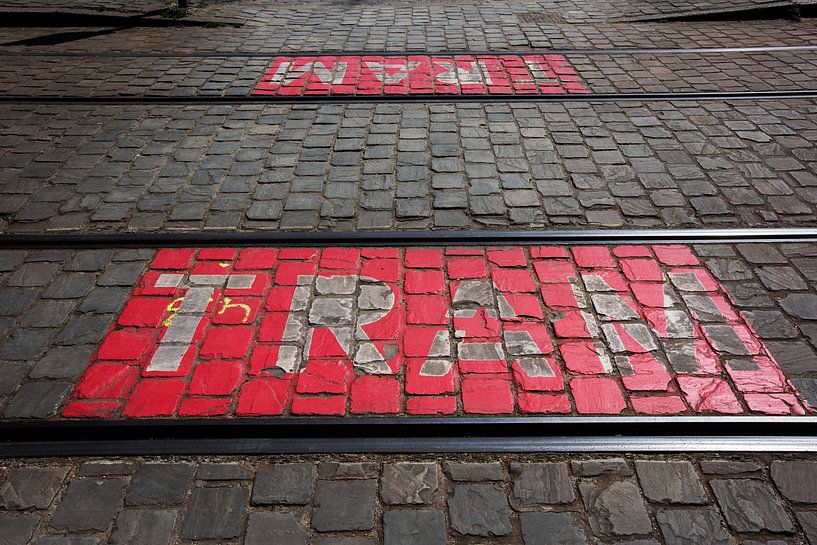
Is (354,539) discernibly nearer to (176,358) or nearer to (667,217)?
(176,358)

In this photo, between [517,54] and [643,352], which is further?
[517,54]

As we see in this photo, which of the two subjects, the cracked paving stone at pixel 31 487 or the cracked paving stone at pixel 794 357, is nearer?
the cracked paving stone at pixel 31 487

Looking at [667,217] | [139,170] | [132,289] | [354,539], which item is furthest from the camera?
[139,170]

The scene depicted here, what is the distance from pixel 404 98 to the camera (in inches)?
252

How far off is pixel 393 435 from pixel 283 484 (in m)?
0.52

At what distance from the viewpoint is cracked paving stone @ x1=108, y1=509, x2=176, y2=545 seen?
258cm

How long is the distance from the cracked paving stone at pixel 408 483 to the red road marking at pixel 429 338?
0.30 meters

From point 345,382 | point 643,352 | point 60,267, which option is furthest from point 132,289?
point 643,352

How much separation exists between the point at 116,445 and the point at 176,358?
575 millimetres

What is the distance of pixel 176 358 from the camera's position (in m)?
3.41

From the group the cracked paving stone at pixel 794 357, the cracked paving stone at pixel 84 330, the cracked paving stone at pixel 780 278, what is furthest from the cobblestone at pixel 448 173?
the cracked paving stone at pixel 794 357

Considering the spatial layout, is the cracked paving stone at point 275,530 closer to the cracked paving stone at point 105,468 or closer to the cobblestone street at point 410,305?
the cobblestone street at point 410,305

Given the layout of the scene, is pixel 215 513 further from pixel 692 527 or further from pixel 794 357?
pixel 794 357

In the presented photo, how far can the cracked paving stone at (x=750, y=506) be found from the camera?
8.54ft
